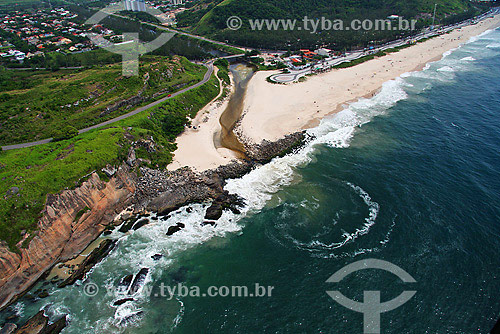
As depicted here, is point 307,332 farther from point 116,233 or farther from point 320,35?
point 320,35

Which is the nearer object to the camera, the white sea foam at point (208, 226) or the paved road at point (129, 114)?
the white sea foam at point (208, 226)

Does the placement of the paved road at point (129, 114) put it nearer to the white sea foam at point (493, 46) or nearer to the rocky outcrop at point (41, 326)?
the rocky outcrop at point (41, 326)

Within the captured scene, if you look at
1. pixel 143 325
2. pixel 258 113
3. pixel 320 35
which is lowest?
pixel 143 325

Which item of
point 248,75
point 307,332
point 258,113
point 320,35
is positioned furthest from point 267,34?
point 307,332
